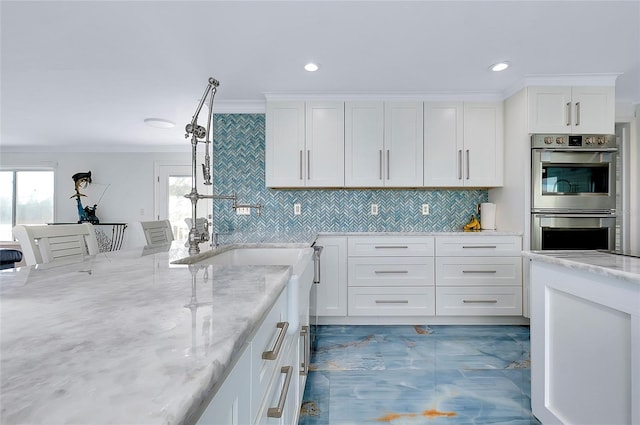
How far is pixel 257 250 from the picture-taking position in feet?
6.21

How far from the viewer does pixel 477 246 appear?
9.70ft

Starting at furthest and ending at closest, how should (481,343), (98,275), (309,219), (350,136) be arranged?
(309,219) < (350,136) < (481,343) < (98,275)

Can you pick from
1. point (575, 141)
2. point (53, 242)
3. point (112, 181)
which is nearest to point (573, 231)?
point (575, 141)

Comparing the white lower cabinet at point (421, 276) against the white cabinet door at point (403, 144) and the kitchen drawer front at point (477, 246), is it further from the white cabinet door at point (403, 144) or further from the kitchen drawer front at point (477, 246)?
the white cabinet door at point (403, 144)

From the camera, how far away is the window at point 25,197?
6207 mm

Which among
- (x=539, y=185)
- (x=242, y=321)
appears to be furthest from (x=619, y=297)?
(x=539, y=185)

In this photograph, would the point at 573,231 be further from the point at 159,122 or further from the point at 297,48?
the point at 159,122

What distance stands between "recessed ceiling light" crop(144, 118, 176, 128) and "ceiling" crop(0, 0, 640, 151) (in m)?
0.56

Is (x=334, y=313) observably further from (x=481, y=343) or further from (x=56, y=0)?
(x=56, y=0)

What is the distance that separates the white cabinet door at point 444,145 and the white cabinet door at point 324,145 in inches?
34.1

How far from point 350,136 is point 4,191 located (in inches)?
280

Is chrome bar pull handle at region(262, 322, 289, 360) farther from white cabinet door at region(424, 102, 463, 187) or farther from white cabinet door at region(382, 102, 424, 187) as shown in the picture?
white cabinet door at region(424, 102, 463, 187)

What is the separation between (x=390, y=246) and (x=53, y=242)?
2430mm

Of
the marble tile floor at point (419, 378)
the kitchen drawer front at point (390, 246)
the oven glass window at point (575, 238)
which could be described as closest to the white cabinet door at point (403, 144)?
the kitchen drawer front at point (390, 246)
